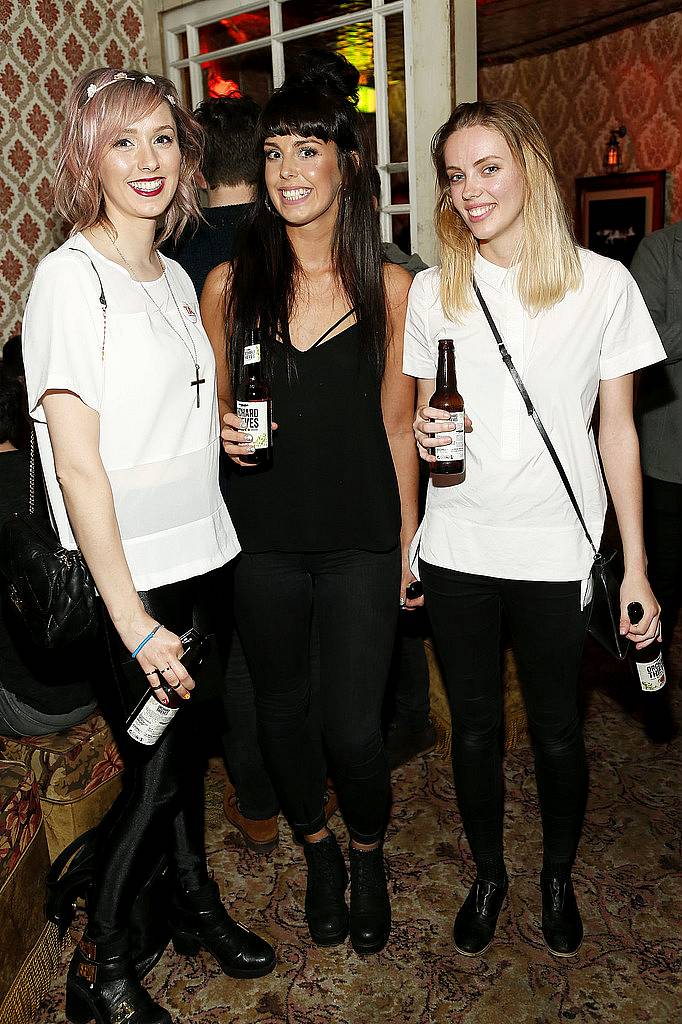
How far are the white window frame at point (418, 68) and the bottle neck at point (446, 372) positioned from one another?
156 centimetres

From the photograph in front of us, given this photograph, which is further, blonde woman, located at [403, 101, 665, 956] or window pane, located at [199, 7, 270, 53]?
window pane, located at [199, 7, 270, 53]

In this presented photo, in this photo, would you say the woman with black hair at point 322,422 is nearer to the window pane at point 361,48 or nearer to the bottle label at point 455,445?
the bottle label at point 455,445

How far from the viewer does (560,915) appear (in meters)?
2.11

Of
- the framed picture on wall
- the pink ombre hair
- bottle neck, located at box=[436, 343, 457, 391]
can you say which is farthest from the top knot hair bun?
the framed picture on wall

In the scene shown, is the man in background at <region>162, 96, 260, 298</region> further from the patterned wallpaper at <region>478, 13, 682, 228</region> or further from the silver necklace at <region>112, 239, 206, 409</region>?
the patterned wallpaper at <region>478, 13, 682, 228</region>

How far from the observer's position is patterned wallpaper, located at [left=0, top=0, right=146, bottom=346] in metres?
3.62

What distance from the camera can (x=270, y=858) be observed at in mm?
2523

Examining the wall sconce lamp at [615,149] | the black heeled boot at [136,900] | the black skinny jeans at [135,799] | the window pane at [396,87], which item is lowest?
the black heeled boot at [136,900]

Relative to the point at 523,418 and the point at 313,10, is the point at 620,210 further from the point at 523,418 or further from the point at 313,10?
the point at 523,418

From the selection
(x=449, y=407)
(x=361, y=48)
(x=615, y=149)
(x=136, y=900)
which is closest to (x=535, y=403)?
(x=449, y=407)

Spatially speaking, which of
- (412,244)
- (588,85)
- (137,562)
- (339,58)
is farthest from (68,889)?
(588,85)

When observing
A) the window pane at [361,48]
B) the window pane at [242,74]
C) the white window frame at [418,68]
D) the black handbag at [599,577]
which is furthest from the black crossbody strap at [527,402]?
the window pane at [242,74]

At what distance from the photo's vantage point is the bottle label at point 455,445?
172 cm

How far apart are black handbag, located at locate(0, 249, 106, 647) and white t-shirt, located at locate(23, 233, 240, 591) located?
41mm
